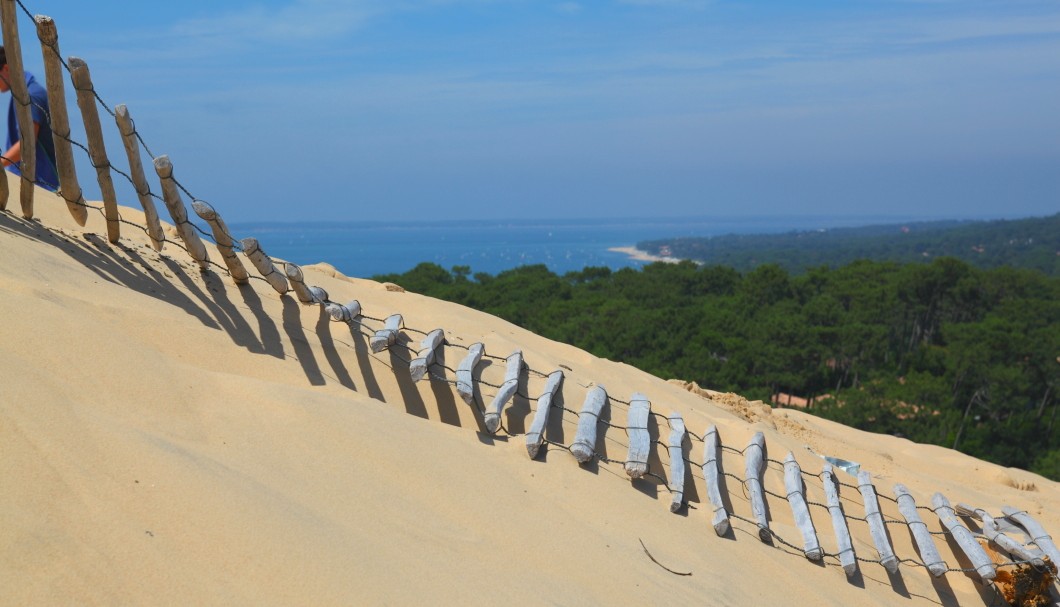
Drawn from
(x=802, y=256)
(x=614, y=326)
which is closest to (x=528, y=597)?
(x=614, y=326)

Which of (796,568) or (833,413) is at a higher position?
(796,568)

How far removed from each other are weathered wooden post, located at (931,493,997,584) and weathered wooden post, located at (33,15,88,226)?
724 centimetres

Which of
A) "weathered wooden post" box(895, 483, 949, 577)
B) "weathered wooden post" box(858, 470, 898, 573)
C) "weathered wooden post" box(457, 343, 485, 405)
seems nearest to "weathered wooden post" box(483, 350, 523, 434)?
"weathered wooden post" box(457, 343, 485, 405)

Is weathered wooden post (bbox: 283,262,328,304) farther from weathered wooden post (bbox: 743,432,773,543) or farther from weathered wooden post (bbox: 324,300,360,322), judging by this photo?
weathered wooden post (bbox: 743,432,773,543)

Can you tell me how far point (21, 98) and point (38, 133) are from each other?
111 centimetres

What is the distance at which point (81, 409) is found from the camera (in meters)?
3.63

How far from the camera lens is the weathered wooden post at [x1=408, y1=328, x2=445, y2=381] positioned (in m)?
5.74

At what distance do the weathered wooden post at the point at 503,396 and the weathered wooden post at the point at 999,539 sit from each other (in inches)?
157

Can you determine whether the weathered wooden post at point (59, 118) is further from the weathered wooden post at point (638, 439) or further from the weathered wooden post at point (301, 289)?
the weathered wooden post at point (638, 439)

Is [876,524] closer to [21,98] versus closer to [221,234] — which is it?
[221,234]

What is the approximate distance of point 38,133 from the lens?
271 inches

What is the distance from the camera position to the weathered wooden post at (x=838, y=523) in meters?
5.33

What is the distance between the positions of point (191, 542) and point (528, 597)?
4.89 ft

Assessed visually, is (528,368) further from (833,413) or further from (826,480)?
(833,413)
